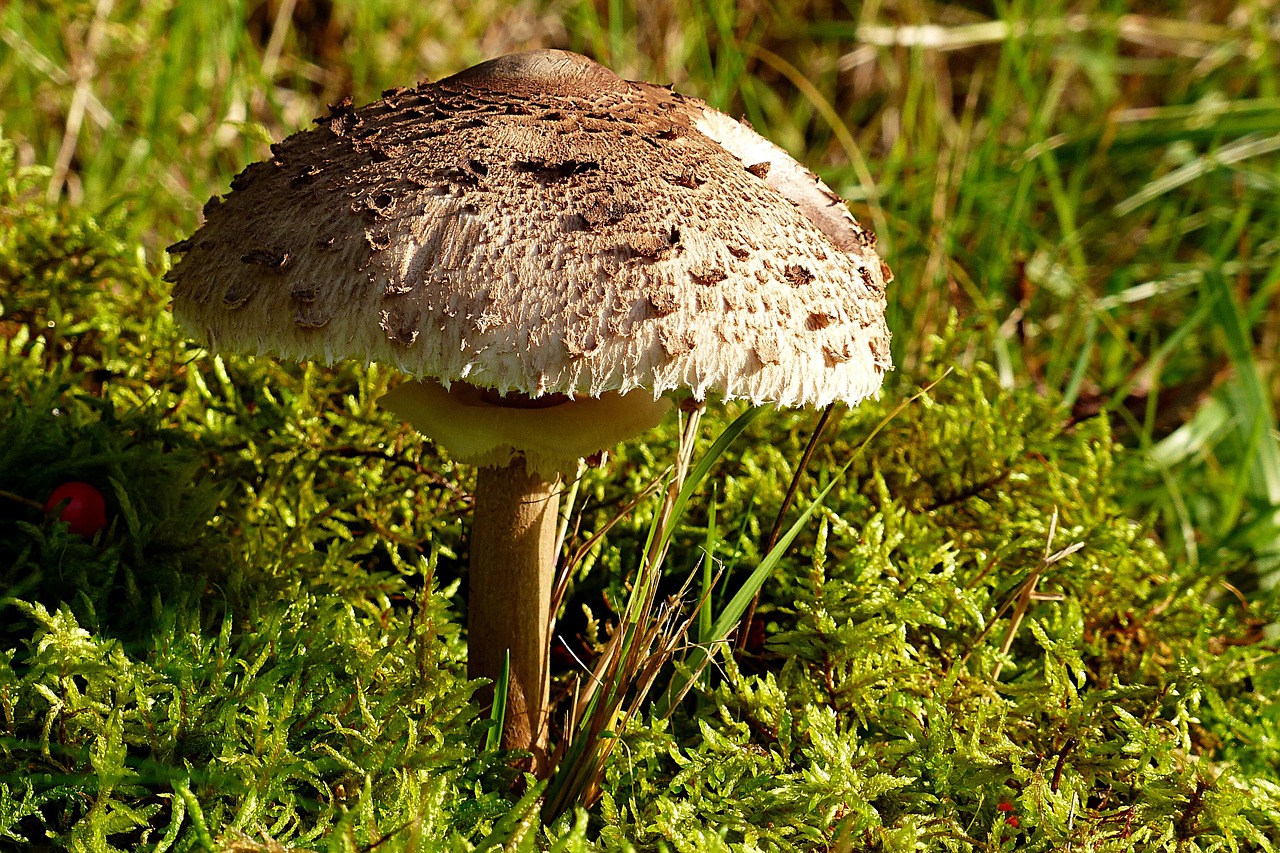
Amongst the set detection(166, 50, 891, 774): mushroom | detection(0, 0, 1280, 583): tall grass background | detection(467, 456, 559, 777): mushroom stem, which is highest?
detection(0, 0, 1280, 583): tall grass background

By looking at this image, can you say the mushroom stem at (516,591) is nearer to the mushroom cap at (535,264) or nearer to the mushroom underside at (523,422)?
the mushroom underside at (523,422)

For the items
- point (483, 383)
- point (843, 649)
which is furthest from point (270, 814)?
point (843, 649)

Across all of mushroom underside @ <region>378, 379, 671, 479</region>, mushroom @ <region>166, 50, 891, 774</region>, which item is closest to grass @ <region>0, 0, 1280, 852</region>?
mushroom underside @ <region>378, 379, 671, 479</region>

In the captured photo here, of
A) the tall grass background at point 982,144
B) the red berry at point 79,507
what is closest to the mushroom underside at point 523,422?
the red berry at point 79,507

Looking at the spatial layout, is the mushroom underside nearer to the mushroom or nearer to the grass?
the mushroom

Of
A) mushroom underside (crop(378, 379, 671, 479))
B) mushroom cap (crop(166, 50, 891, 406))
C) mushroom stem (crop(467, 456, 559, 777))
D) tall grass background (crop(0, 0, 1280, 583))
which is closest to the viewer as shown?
mushroom cap (crop(166, 50, 891, 406))

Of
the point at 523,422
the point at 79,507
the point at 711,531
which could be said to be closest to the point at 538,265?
the point at 523,422

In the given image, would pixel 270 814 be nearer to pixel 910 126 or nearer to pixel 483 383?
pixel 483 383

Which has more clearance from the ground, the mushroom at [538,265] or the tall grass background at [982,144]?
the tall grass background at [982,144]
